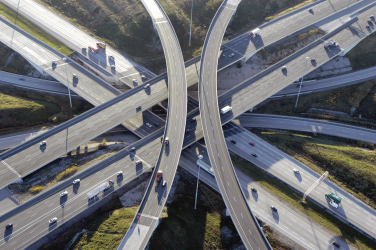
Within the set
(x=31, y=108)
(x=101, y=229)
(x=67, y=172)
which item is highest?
(x=31, y=108)

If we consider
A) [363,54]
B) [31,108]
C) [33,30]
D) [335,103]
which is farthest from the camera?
[363,54]

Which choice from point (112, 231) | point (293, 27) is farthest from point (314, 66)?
point (112, 231)

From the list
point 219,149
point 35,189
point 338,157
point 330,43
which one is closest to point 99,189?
point 35,189

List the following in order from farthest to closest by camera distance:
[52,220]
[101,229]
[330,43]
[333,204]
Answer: [330,43] < [333,204] < [101,229] < [52,220]

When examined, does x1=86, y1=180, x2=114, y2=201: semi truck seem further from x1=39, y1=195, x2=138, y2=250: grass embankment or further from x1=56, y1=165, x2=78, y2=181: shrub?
x1=56, y1=165, x2=78, y2=181: shrub

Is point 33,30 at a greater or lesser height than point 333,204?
greater

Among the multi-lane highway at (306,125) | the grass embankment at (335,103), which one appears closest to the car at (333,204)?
the multi-lane highway at (306,125)

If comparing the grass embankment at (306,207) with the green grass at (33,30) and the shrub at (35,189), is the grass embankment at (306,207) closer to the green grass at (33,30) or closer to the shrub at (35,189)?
the shrub at (35,189)

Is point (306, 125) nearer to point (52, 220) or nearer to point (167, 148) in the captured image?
point (167, 148)
